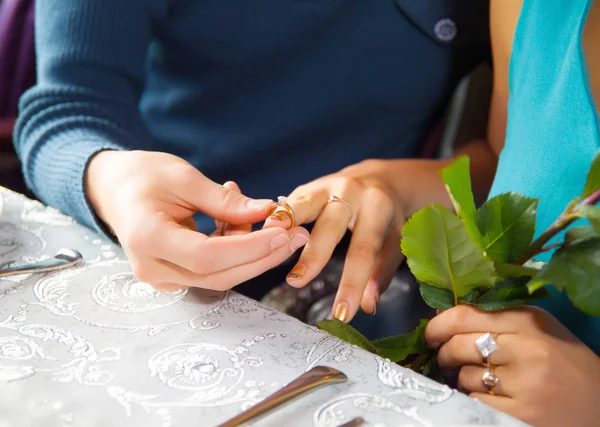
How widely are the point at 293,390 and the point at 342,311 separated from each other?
0.14 metres

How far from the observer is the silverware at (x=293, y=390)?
303 millimetres

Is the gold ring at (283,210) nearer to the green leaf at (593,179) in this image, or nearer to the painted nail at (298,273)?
the painted nail at (298,273)

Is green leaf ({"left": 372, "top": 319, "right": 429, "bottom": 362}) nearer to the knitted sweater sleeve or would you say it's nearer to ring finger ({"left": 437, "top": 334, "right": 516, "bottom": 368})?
ring finger ({"left": 437, "top": 334, "right": 516, "bottom": 368})

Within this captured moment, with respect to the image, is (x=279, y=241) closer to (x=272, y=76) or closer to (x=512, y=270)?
(x=512, y=270)

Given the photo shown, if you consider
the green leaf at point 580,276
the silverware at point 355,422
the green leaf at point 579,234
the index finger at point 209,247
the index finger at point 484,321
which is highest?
the green leaf at point 579,234

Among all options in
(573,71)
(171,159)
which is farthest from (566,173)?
(171,159)

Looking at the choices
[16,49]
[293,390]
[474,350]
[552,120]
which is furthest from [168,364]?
[16,49]

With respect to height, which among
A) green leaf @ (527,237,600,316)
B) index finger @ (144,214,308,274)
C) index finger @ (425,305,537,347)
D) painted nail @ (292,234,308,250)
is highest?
green leaf @ (527,237,600,316)

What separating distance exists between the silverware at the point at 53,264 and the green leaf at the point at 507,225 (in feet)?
1.01

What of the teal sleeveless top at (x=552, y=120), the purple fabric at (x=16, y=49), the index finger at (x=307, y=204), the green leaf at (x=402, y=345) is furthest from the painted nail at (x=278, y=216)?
the purple fabric at (x=16, y=49)

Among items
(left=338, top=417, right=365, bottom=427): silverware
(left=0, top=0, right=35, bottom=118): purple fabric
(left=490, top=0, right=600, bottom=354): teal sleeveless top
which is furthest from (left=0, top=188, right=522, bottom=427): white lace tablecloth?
(left=0, top=0, right=35, bottom=118): purple fabric

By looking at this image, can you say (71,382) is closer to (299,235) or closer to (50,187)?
(299,235)

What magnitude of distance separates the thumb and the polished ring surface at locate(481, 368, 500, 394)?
0.19 m

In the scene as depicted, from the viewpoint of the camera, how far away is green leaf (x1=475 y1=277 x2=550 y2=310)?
0.34m
